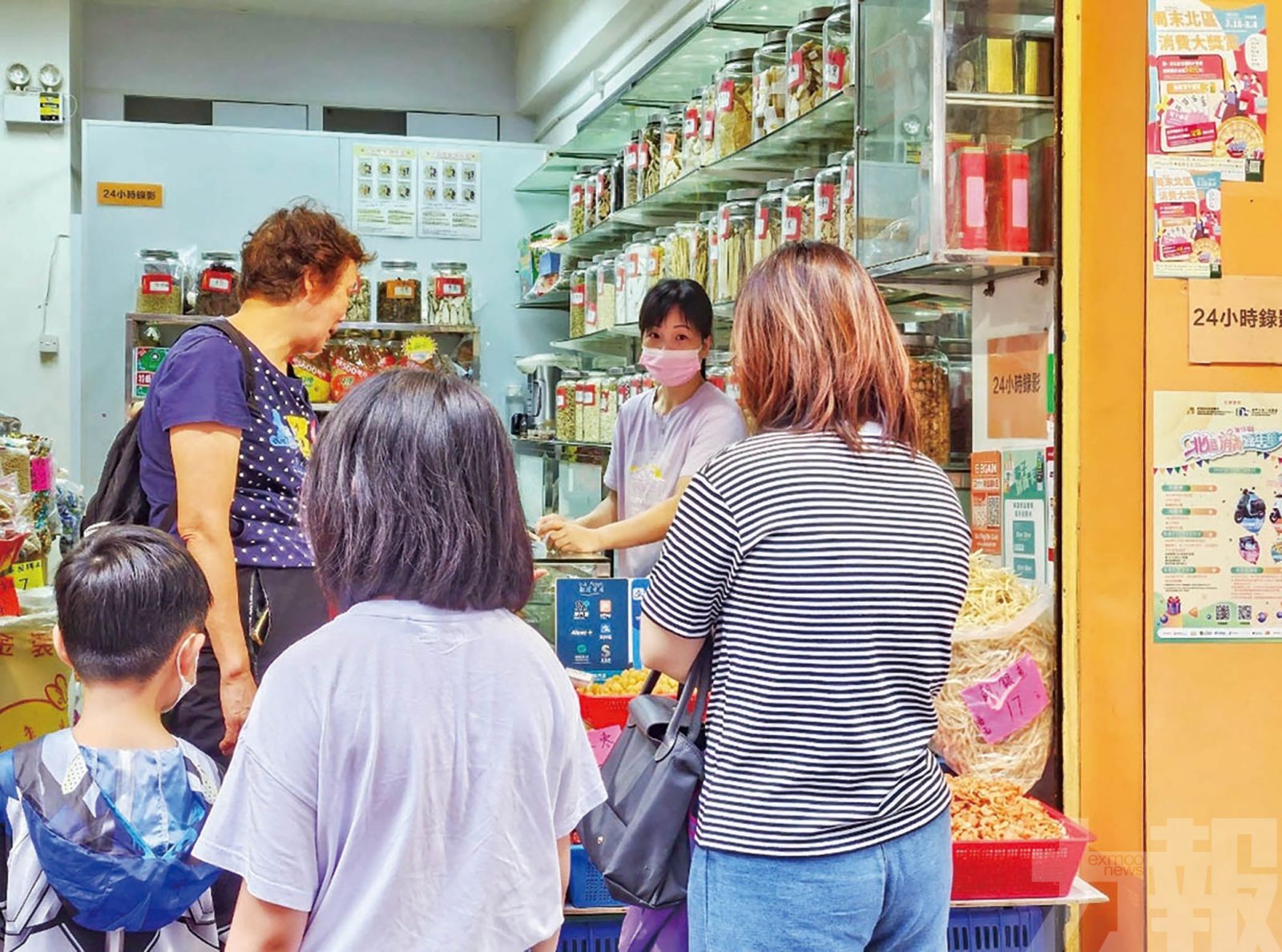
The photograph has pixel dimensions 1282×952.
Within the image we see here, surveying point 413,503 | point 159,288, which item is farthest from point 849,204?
point 159,288

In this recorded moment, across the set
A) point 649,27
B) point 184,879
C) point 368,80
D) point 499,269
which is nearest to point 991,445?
point 184,879

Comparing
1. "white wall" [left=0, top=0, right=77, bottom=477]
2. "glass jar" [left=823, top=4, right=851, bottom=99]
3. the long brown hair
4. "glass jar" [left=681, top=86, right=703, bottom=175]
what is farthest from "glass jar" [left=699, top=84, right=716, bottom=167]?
"white wall" [left=0, top=0, right=77, bottom=477]

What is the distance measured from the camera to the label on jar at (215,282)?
20.1 feet

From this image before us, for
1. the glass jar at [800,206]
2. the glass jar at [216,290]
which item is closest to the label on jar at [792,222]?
the glass jar at [800,206]

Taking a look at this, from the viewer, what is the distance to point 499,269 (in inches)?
267

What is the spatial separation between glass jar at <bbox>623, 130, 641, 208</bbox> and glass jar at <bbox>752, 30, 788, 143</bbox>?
1140 millimetres

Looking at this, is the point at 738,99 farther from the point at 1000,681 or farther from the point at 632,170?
the point at 1000,681

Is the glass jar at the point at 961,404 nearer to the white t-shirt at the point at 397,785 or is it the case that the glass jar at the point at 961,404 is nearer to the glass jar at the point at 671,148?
the glass jar at the point at 671,148

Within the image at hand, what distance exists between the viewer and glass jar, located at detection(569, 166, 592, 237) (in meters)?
5.91

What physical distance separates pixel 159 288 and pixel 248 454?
3.96m

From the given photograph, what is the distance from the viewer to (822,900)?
5.55ft

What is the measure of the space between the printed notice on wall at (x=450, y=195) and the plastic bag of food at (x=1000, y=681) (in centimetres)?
448

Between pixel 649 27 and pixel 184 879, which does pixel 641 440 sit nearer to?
pixel 184 879

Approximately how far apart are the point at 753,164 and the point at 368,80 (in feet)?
18.9
